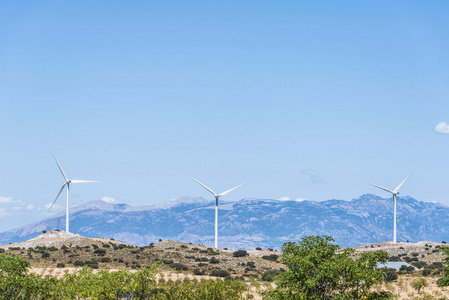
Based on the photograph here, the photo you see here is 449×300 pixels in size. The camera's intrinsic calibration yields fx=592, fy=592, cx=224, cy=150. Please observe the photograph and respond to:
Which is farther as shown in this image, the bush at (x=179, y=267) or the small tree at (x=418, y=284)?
the bush at (x=179, y=267)

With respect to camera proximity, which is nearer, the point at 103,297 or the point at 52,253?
the point at 103,297

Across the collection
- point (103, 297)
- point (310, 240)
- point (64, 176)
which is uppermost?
point (64, 176)

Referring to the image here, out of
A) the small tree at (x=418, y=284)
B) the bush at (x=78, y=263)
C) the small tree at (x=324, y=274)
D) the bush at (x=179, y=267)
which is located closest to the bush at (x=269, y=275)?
the bush at (x=179, y=267)

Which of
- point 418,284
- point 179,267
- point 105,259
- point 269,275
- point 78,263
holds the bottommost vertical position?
point 418,284

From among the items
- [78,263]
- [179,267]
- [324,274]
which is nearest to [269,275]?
[179,267]

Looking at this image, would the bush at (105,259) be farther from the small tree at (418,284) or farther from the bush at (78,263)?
the small tree at (418,284)

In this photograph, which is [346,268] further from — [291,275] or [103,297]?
[103,297]

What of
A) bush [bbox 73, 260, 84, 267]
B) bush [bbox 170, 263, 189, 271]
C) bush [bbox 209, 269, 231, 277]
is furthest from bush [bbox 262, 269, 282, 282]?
bush [bbox 73, 260, 84, 267]

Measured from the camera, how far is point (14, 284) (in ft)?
129

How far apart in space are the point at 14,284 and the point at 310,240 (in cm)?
1995

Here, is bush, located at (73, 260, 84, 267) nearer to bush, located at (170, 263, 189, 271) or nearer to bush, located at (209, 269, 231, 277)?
bush, located at (170, 263, 189, 271)

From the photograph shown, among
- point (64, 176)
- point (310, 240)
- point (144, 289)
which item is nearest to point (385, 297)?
point (310, 240)

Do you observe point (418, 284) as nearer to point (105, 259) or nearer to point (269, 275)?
point (269, 275)

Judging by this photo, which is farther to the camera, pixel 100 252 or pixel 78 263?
pixel 100 252
